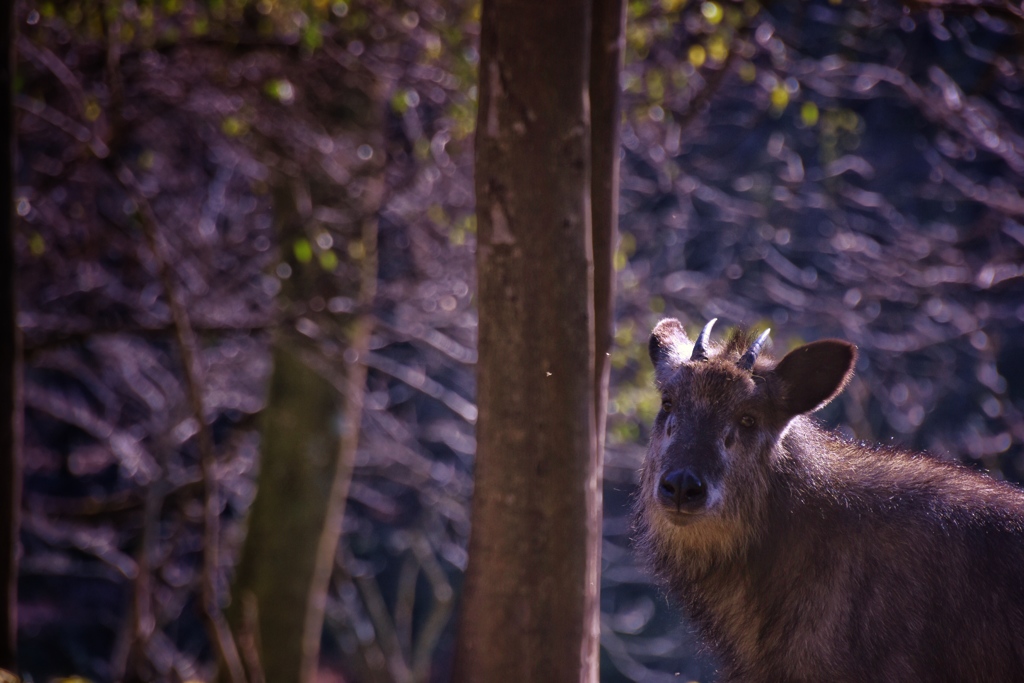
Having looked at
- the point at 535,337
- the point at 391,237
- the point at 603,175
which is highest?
the point at 603,175

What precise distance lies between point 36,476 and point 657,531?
33.2 ft

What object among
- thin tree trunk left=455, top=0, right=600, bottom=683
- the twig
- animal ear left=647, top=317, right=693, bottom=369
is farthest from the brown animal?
the twig

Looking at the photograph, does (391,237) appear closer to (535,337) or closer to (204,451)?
(204,451)

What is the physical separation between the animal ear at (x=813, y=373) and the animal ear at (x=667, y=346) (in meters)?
0.54

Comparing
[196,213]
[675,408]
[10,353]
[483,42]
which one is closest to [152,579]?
[196,213]

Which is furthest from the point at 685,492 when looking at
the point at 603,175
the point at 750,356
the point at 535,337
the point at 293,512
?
the point at 293,512

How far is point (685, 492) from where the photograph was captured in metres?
3.71

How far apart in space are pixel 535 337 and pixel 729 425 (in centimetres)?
110

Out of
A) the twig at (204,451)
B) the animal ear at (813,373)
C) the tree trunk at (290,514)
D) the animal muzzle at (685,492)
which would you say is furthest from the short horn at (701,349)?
the tree trunk at (290,514)

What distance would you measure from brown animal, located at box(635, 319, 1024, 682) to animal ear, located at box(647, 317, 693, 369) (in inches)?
4.7

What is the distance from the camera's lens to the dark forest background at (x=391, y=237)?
6684 mm

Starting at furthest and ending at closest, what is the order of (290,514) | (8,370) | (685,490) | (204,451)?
(290,514)
(204,451)
(8,370)
(685,490)

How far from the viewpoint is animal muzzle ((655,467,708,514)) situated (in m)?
3.71

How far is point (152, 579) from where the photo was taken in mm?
8906
